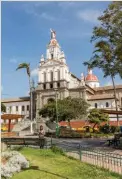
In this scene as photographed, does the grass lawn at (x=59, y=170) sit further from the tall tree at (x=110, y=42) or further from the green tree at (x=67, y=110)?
the green tree at (x=67, y=110)

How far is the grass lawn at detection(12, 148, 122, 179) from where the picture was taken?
328 inches

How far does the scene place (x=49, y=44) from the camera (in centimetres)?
7012

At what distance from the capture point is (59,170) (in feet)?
29.8

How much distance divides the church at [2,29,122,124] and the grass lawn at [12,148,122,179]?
49.8 meters

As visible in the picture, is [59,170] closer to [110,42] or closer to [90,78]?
[110,42]

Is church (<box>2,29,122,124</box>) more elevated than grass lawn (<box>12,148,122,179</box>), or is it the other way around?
church (<box>2,29,122,124</box>)

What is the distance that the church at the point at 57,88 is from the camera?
62125 mm

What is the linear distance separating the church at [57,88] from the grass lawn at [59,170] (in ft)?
163

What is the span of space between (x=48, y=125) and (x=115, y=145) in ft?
104

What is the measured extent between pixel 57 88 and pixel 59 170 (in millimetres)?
54698

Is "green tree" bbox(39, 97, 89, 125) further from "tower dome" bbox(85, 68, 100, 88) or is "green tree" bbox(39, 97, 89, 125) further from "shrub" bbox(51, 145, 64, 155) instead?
"tower dome" bbox(85, 68, 100, 88)

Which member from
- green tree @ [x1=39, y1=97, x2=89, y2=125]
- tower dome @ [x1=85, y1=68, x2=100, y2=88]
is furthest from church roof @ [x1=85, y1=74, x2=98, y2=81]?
green tree @ [x1=39, y1=97, x2=89, y2=125]

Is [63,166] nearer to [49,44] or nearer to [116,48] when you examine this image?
[116,48]

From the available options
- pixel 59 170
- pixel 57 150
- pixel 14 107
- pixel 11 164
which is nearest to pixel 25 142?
pixel 57 150
